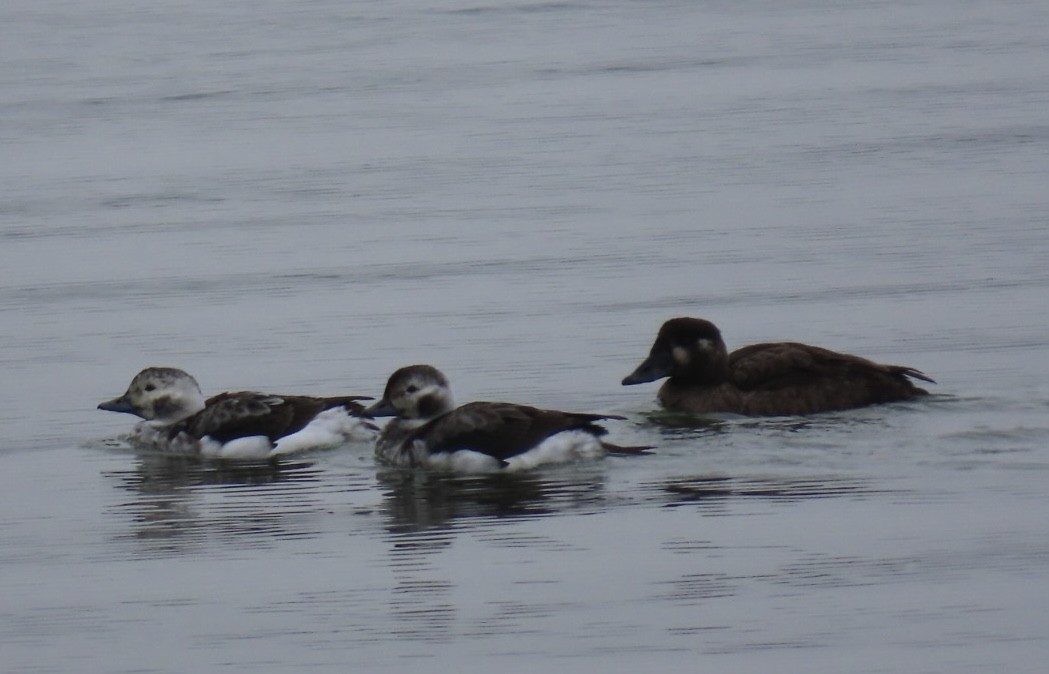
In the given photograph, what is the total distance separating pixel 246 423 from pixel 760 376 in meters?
2.58

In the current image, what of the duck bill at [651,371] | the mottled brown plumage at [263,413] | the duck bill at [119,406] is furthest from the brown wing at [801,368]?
the duck bill at [119,406]

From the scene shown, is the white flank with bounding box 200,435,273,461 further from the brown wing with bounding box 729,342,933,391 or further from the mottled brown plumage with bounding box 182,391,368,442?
the brown wing with bounding box 729,342,933,391

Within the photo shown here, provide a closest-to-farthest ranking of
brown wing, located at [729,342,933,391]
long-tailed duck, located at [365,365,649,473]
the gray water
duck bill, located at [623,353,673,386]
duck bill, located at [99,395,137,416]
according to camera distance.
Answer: the gray water
long-tailed duck, located at [365,365,649,473]
brown wing, located at [729,342,933,391]
duck bill, located at [99,395,137,416]
duck bill, located at [623,353,673,386]

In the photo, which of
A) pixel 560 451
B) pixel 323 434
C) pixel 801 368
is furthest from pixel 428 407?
pixel 801 368

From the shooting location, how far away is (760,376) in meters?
10.2

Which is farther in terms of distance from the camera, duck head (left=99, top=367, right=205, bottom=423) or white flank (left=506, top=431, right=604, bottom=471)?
duck head (left=99, top=367, right=205, bottom=423)

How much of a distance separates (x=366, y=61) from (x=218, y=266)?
9.54 m

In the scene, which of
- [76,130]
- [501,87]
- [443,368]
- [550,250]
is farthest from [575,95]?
[443,368]

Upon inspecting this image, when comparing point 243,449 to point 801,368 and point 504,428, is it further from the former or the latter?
point 801,368

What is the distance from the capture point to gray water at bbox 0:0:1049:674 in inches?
269

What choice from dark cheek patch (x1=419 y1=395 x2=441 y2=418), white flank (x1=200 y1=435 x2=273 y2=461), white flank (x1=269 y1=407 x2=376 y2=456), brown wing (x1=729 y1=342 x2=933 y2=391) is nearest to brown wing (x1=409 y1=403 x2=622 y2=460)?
dark cheek patch (x1=419 y1=395 x2=441 y2=418)

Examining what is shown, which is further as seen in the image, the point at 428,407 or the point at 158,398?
the point at 158,398

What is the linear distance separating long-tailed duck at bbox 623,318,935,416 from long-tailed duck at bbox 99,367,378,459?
1.56m

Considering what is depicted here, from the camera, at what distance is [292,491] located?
29.0 ft
